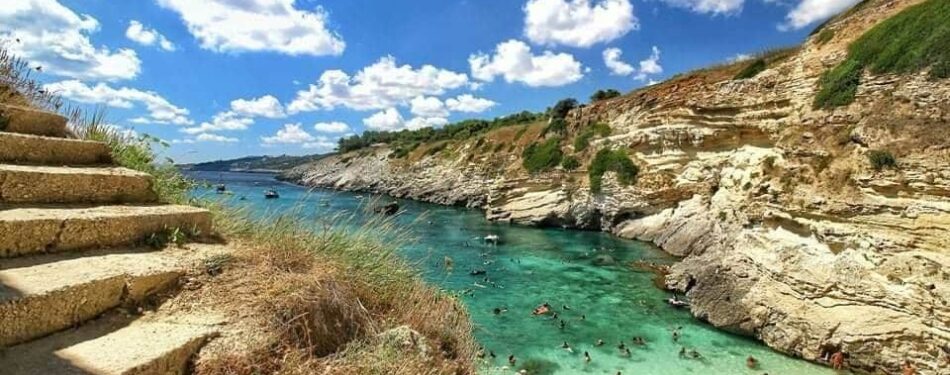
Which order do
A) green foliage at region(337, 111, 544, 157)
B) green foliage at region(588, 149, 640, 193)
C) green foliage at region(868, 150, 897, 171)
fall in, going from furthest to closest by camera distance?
green foliage at region(337, 111, 544, 157), green foliage at region(588, 149, 640, 193), green foliage at region(868, 150, 897, 171)

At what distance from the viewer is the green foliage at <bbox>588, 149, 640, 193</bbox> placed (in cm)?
3400

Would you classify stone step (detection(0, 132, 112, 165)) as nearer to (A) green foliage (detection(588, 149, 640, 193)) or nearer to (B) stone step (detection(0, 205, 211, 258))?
(B) stone step (detection(0, 205, 211, 258))

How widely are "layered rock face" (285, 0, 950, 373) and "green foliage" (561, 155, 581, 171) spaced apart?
20.9 feet

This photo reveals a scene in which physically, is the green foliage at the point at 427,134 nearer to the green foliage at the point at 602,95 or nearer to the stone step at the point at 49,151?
the green foliage at the point at 602,95

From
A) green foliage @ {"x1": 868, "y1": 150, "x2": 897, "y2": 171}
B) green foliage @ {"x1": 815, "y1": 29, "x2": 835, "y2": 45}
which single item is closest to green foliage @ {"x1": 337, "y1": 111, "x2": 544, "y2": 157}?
green foliage @ {"x1": 815, "y1": 29, "x2": 835, "y2": 45}

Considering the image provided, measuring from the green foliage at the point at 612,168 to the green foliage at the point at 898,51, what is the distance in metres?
13.9

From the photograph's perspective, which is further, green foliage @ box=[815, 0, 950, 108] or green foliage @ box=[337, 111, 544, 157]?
green foliage @ box=[337, 111, 544, 157]

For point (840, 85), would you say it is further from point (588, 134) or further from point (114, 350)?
point (114, 350)

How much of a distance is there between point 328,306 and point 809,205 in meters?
16.6

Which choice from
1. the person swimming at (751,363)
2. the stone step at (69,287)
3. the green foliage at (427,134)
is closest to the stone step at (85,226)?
the stone step at (69,287)

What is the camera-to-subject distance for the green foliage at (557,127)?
151 feet

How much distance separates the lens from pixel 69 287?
3289 mm

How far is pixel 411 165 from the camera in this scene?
7444 centimetres

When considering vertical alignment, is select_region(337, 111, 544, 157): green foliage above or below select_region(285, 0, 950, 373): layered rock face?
above
